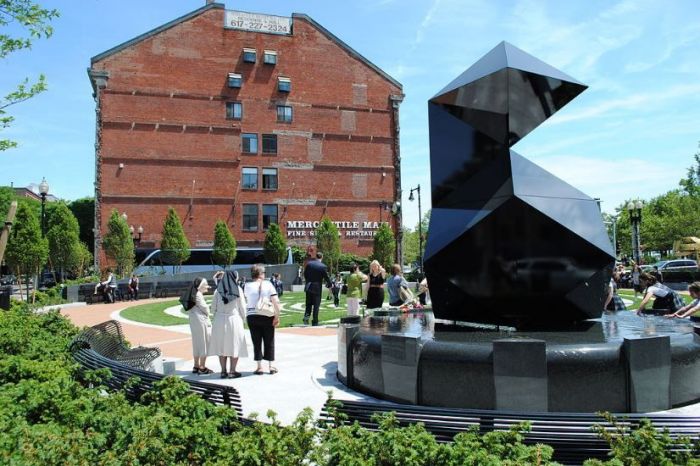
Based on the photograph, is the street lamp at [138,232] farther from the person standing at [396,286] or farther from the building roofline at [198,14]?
the person standing at [396,286]

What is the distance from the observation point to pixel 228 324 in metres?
8.59

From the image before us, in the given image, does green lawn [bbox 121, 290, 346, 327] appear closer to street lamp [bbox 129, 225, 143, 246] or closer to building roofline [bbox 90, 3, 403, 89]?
street lamp [bbox 129, 225, 143, 246]

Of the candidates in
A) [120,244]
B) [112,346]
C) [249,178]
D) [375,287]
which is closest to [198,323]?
[112,346]

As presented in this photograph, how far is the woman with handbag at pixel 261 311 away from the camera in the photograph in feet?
28.2

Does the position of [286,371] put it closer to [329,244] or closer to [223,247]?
[223,247]

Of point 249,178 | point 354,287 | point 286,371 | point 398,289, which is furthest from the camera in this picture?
point 249,178

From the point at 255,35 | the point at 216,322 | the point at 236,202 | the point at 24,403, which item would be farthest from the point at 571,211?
the point at 255,35

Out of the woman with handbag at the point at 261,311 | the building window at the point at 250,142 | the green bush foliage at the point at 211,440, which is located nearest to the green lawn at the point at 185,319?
the woman with handbag at the point at 261,311

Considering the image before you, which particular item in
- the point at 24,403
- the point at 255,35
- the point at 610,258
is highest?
the point at 255,35

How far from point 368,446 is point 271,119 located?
45259 millimetres

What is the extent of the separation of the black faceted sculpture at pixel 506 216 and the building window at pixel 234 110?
127 ft

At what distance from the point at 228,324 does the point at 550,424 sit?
232 inches

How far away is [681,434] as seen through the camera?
346 centimetres

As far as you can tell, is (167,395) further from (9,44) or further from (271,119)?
(271,119)
